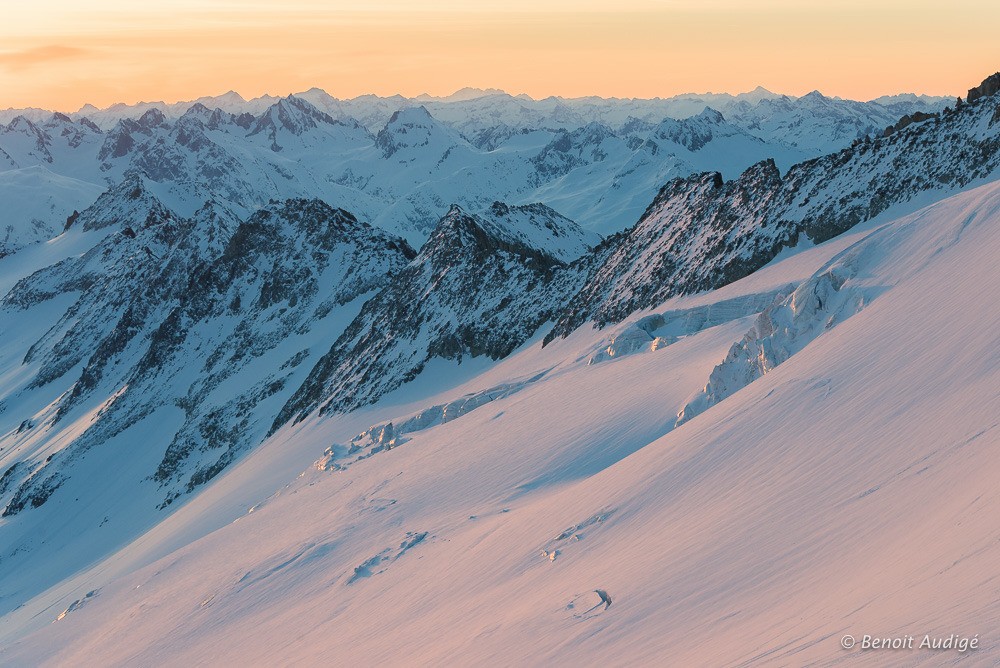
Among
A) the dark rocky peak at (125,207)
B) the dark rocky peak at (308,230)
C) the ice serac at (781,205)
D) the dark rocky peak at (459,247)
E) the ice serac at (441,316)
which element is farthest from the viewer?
the dark rocky peak at (125,207)

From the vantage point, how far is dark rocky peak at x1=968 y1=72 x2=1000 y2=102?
4047 cm

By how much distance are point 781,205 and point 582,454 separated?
19.7 metres

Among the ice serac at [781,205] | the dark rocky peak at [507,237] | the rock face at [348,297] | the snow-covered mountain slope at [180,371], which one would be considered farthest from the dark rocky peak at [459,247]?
the snow-covered mountain slope at [180,371]

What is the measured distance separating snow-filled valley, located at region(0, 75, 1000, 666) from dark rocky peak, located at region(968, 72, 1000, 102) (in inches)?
7.2

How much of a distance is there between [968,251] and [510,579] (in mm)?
17180

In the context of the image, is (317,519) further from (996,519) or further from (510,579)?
(996,519)

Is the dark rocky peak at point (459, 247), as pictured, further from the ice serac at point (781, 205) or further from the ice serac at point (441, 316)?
the ice serac at point (781, 205)

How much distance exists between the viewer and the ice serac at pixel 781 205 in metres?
39.0

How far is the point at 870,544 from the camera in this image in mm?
15617

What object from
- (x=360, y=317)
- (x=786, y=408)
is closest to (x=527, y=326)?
(x=360, y=317)

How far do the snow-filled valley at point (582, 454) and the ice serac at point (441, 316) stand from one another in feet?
0.95

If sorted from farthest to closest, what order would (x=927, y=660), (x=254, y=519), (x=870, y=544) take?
1. (x=254, y=519)
2. (x=870, y=544)
3. (x=927, y=660)

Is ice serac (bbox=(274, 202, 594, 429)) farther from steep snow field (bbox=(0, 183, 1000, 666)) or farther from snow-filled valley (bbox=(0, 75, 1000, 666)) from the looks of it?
steep snow field (bbox=(0, 183, 1000, 666))

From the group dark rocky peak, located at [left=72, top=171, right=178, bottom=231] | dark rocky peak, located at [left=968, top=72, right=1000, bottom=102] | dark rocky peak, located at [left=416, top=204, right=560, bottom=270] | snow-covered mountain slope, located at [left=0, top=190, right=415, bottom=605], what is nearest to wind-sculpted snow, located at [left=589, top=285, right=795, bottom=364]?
dark rocky peak, located at [left=968, top=72, right=1000, bottom=102]
